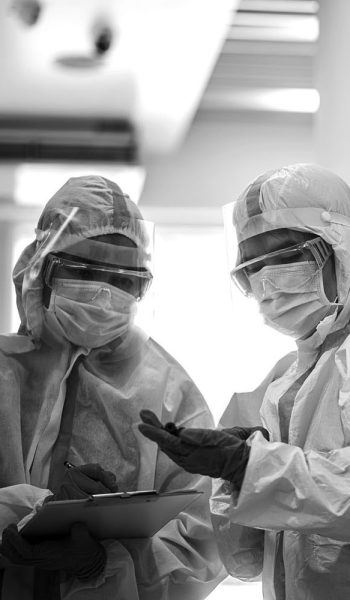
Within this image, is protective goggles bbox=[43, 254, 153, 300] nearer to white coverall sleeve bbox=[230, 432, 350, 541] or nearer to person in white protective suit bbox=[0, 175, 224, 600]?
person in white protective suit bbox=[0, 175, 224, 600]

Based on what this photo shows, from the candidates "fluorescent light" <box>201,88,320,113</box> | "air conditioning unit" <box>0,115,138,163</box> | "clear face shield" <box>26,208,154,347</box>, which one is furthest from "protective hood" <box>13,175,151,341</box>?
"fluorescent light" <box>201,88,320,113</box>

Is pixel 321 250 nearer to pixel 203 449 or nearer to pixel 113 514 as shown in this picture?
pixel 203 449

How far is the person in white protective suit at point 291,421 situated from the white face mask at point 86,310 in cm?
25

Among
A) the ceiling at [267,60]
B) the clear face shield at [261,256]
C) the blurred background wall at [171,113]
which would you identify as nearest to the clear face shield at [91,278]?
the clear face shield at [261,256]

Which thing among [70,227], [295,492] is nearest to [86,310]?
[70,227]

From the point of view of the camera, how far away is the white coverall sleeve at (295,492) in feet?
5.18

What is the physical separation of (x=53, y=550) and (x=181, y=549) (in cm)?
31

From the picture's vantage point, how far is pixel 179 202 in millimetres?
5051

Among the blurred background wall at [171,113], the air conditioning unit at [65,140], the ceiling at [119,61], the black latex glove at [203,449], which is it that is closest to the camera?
the black latex glove at [203,449]

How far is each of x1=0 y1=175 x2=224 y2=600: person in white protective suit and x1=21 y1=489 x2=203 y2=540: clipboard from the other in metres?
0.08

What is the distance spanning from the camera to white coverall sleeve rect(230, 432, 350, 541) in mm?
1578

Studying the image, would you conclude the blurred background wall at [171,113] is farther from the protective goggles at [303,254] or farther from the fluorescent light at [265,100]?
the protective goggles at [303,254]

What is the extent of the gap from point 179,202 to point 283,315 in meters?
3.22

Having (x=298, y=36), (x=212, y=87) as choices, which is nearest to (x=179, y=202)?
(x=212, y=87)
